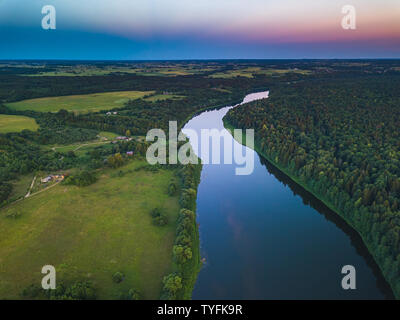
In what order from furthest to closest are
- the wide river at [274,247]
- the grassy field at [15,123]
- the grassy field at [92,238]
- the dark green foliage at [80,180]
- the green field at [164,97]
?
the green field at [164,97]
the grassy field at [15,123]
the dark green foliage at [80,180]
the wide river at [274,247]
the grassy field at [92,238]

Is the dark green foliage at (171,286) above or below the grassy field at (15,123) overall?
below

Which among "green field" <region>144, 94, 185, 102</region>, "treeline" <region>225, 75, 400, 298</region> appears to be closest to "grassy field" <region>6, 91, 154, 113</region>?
"green field" <region>144, 94, 185, 102</region>

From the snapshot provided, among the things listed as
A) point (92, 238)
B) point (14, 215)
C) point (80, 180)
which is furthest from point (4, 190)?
point (92, 238)

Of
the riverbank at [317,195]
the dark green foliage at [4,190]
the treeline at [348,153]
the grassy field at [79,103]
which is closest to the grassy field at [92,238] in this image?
the dark green foliage at [4,190]

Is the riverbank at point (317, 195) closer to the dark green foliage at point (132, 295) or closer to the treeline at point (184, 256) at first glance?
the treeline at point (184, 256)

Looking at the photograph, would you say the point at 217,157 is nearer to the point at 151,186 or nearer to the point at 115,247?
the point at 151,186

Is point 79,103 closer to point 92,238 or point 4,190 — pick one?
point 4,190
